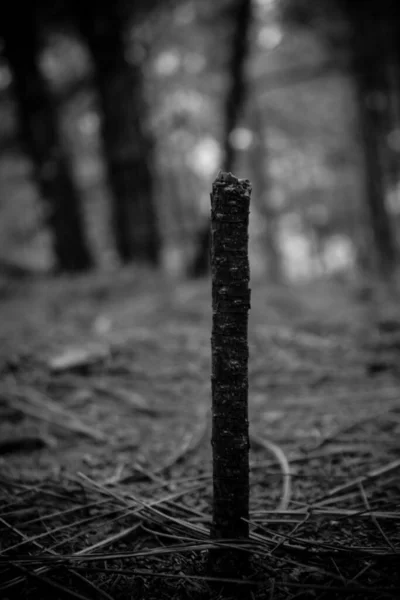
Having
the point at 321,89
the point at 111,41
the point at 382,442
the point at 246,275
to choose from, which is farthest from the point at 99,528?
the point at 321,89

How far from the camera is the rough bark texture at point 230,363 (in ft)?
4.09

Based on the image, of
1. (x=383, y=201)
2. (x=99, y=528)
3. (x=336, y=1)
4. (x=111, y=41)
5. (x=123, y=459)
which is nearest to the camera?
(x=99, y=528)

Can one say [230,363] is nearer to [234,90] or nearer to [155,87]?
[234,90]

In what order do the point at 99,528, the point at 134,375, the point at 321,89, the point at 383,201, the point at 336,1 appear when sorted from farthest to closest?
the point at 321,89 < the point at 383,201 < the point at 336,1 < the point at 134,375 < the point at 99,528

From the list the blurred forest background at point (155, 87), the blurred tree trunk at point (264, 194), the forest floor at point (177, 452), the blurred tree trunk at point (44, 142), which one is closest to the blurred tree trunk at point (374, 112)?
the blurred forest background at point (155, 87)

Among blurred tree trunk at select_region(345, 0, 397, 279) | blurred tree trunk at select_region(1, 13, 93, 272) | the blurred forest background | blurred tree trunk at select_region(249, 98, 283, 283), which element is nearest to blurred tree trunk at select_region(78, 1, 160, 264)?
the blurred forest background

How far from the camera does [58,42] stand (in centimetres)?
675

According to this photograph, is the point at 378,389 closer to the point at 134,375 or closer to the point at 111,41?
the point at 134,375

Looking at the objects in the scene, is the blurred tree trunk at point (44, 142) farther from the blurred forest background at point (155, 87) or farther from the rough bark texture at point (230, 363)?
the rough bark texture at point (230, 363)

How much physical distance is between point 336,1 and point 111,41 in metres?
4.09

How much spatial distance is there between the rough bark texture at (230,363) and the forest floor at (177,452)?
0.09m

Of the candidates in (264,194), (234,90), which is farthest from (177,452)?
(264,194)

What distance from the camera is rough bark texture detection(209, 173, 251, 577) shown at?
1.25 metres

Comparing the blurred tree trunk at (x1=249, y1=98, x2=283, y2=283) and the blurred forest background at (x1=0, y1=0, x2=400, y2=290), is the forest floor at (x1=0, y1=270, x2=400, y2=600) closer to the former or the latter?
the blurred forest background at (x1=0, y1=0, x2=400, y2=290)
